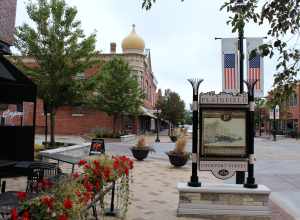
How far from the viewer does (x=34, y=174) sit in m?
8.04

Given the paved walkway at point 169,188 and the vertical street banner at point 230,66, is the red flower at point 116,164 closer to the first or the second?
the paved walkway at point 169,188

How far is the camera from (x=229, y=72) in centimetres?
1127

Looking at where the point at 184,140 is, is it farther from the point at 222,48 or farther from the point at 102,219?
the point at 102,219

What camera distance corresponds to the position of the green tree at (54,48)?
15.6 m

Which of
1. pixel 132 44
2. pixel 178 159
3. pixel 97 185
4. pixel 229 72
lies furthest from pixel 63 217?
pixel 132 44

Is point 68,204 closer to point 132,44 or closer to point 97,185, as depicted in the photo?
point 97,185

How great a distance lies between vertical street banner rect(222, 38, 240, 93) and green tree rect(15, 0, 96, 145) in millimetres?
6918

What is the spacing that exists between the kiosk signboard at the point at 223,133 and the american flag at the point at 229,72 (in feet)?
10.4

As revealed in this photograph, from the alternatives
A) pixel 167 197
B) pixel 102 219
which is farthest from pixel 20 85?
pixel 167 197

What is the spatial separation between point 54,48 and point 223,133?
9.79 m

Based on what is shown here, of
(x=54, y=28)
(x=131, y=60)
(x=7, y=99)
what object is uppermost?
(x=131, y=60)

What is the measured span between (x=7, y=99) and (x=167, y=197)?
4.90 m

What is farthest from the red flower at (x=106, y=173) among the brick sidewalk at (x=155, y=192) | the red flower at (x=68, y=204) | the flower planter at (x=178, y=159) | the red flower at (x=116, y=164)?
the flower planter at (x=178, y=159)

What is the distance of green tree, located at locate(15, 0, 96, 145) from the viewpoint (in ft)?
51.3
